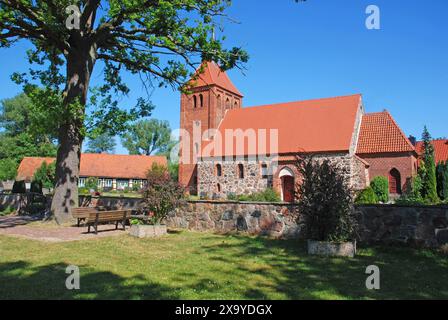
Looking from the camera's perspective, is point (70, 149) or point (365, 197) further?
point (365, 197)

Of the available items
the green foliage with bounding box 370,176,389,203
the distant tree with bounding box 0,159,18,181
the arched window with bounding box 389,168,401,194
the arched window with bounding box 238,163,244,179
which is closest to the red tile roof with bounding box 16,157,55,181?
the distant tree with bounding box 0,159,18,181

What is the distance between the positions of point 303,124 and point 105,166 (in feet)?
123

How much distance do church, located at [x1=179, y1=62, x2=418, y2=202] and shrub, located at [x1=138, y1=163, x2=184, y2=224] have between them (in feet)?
43.4

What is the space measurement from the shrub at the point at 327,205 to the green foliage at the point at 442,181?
2207 centimetres

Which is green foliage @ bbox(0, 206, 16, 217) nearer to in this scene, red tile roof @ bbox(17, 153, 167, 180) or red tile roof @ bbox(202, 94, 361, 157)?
red tile roof @ bbox(202, 94, 361, 157)

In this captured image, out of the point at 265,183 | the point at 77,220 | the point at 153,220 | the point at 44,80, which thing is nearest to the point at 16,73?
the point at 44,80

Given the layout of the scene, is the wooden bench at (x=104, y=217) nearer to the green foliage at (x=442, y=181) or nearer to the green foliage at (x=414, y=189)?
the green foliage at (x=414, y=189)

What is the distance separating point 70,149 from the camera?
13727 millimetres

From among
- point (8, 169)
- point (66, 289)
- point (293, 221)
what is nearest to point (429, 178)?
point (293, 221)

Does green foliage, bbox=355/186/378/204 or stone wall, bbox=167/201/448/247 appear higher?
green foliage, bbox=355/186/378/204

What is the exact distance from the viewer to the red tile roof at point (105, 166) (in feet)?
176

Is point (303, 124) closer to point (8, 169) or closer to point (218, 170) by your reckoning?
point (218, 170)

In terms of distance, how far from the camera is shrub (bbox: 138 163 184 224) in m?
11.3

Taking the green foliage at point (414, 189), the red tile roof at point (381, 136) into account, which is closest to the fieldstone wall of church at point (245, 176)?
the red tile roof at point (381, 136)
